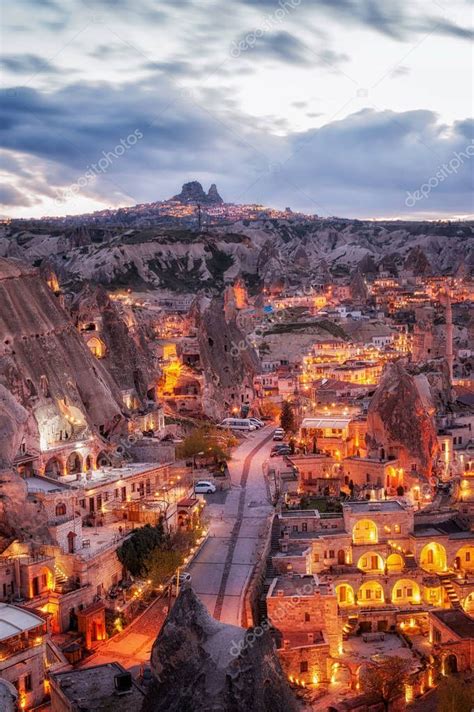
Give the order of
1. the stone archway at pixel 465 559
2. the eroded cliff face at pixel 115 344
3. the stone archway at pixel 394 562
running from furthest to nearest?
the eroded cliff face at pixel 115 344
the stone archway at pixel 465 559
the stone archway at pixel 394 562

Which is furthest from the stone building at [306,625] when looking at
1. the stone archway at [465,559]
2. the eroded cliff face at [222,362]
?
the eroded cliff face at [222,362]

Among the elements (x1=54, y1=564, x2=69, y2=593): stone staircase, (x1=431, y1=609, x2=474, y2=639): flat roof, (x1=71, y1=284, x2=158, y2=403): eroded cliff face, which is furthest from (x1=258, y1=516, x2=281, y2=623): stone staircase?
(x1=71, y1=284, x2=158, y2=403): eroded cliff face

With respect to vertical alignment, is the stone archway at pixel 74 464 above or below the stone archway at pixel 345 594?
above

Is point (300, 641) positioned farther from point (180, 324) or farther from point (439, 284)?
point (439, 284)

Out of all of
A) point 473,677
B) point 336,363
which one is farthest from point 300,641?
point 336,363

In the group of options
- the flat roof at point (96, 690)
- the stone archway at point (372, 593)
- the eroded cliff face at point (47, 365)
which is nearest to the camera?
the flat roof at point (96, 690)

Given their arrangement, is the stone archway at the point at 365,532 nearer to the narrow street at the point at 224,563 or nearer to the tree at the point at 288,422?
the narrow street at the point at 224,563
